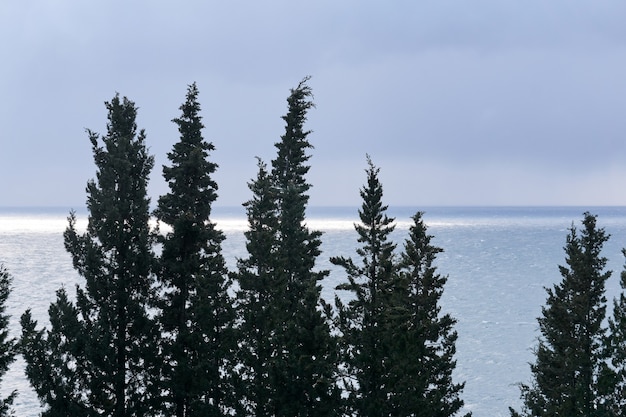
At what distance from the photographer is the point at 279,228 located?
3616 centimetres

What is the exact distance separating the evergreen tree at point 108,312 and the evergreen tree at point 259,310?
4507 millimetres

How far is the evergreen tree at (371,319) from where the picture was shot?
2931 centimetres

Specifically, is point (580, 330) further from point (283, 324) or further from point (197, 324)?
point (197, 324)

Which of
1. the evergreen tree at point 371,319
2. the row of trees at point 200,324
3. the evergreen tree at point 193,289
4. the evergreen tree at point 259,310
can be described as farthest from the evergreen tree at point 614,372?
the evergreen tree at point 193,289

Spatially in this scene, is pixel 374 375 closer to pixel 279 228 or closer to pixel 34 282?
pixel 279 228

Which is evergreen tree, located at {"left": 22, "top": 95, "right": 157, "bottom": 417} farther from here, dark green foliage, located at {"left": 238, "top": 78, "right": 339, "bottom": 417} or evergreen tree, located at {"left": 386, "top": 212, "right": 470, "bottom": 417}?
evergreen tree, located at {"left": 386, "top": 212, "right": 470, "bottom": 417}

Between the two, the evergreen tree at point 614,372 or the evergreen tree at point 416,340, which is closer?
the evergreen tree at point 416,340

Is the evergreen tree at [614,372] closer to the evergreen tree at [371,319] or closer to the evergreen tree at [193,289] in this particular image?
the evergreen tree at [371,319]

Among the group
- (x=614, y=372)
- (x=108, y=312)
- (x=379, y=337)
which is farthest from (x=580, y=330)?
(x=108, y=312)

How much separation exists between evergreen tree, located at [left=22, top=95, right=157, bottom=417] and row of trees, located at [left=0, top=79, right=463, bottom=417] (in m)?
0.06

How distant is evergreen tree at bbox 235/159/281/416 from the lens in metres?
30.6

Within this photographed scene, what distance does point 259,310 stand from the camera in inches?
1236

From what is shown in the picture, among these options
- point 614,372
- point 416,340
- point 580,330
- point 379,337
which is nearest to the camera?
point 379,337

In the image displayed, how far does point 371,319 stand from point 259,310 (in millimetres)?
5337
